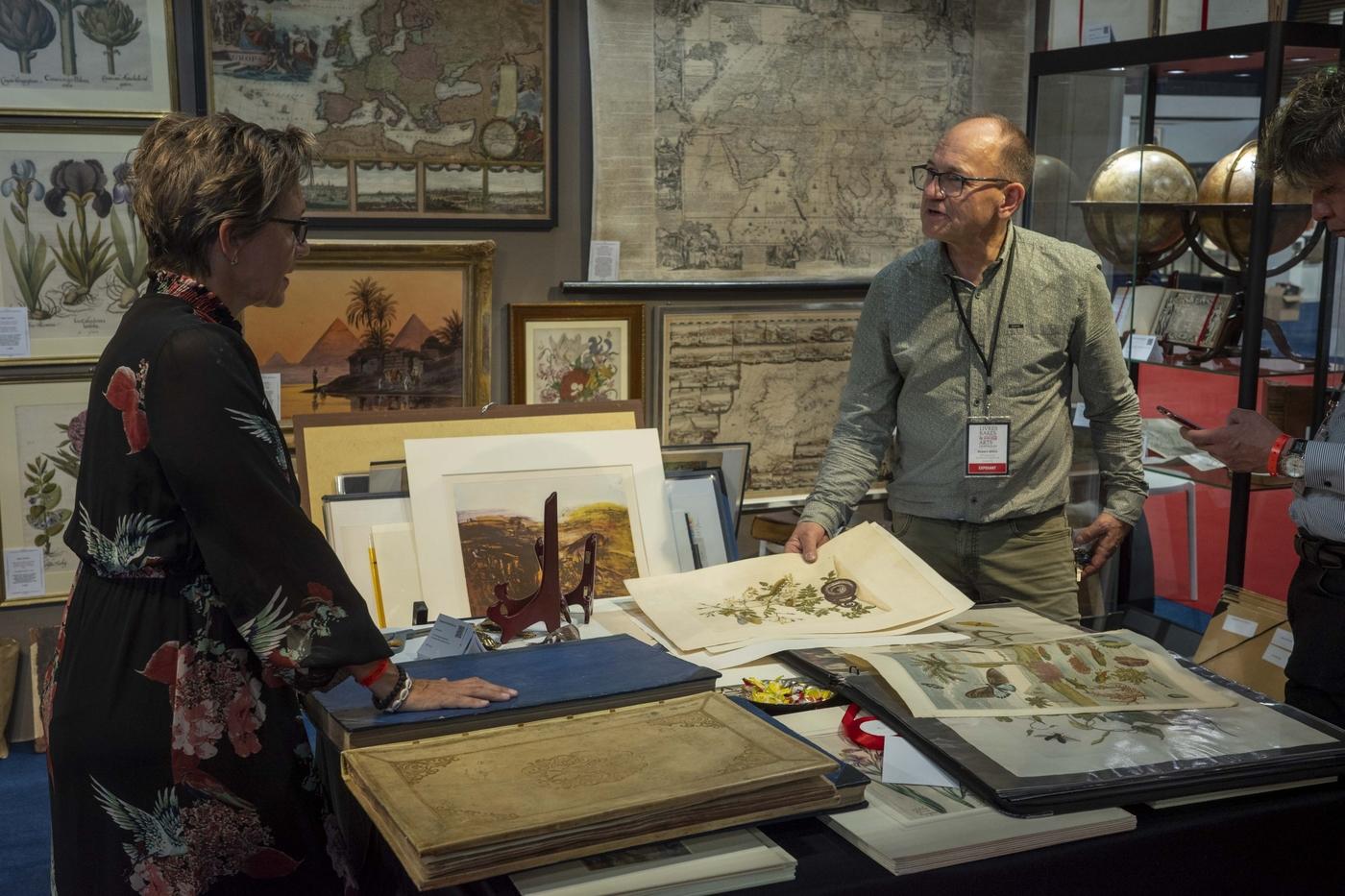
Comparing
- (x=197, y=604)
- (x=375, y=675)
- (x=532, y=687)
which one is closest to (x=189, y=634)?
(x=197, y=604)

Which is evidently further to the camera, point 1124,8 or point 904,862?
point 1124,8

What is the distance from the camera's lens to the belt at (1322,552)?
6.65ft

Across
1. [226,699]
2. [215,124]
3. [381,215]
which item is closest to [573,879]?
[226,699]

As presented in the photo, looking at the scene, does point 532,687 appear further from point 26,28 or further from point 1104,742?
point 26,28

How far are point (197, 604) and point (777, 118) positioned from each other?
3.42 m

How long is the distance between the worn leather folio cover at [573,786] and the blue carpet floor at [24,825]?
95.8 inches

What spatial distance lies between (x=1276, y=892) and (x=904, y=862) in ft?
1.85

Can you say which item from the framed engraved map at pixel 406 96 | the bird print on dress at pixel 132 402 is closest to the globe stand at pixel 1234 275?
the framed engraved map at pixel 406 96

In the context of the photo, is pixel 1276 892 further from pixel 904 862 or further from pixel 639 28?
pixel 639 28

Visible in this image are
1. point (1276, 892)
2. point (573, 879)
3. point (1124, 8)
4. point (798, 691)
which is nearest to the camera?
point (573, 879)

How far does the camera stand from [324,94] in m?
4.04

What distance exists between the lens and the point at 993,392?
107 inches

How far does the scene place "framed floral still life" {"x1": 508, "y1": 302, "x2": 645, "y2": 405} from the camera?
4.40m

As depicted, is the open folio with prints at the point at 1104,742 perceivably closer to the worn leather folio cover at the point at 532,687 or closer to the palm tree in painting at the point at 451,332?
the worn leather folio cover at the point at 532,687
